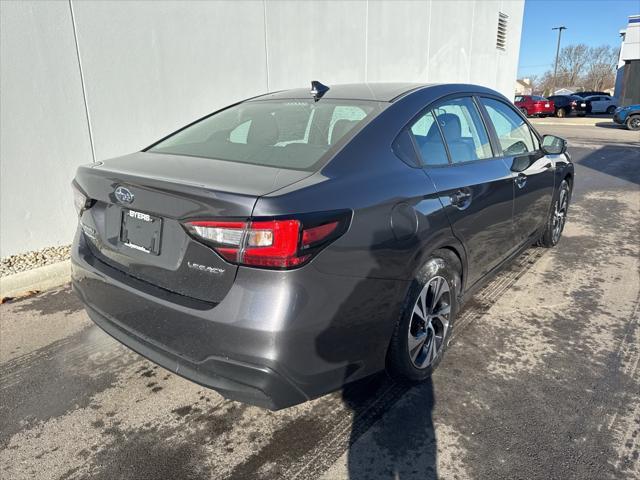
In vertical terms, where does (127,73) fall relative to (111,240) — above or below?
above

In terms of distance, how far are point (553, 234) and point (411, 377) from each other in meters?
3.14

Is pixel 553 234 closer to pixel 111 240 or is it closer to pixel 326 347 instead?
pixel 326 347

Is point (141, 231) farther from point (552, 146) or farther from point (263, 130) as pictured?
point (552, 146)

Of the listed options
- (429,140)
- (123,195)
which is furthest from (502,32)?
(123,195)

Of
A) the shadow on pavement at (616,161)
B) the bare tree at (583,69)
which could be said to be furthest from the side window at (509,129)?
the bare tree at (583,69)

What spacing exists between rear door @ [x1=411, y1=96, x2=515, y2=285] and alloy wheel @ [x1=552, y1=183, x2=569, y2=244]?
1609 millimetres

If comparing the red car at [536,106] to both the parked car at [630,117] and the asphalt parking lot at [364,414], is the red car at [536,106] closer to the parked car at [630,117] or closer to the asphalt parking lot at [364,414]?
the parked car at [630,117]

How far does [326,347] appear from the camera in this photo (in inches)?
78.2

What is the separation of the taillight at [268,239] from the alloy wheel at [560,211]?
3678mm

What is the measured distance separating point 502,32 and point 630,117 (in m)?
10.9

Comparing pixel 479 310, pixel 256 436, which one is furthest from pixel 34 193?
pixel 479 310

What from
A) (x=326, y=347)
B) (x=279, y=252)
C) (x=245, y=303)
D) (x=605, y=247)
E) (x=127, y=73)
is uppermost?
(x=127, y=73)

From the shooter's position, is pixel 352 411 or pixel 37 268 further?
pixel 37 268

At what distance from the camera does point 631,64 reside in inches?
1237
